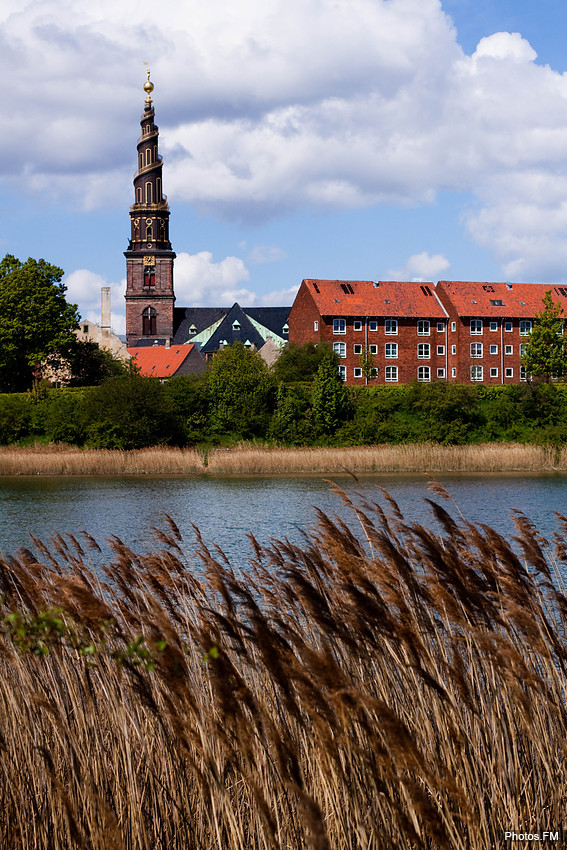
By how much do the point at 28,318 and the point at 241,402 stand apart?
16.9m

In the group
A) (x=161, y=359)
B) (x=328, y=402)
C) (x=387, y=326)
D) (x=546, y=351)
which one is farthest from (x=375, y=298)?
(x=161, y=359)

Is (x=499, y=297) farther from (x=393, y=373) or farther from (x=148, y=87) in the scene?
(x=148, y=87)

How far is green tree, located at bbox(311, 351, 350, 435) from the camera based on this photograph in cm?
5397

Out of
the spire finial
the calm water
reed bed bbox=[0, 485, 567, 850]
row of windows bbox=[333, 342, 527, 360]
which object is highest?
the spire finial

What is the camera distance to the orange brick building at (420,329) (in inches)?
2911

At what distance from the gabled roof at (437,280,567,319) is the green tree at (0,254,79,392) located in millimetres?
30936

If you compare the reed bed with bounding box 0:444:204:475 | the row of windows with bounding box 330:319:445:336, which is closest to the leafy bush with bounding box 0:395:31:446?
the reed bed with bounding box 0:444:204:475

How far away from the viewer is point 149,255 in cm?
10506

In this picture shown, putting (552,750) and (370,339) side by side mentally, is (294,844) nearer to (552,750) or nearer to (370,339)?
(552,750)

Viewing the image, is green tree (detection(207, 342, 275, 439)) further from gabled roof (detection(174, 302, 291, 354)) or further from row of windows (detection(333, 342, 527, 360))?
gabled roof (detection(174, 302, 291, 354))

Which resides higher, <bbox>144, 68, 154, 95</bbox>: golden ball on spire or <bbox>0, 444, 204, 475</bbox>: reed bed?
Result: <bbox>144, 68, 154, 95</bbox>: golden ball on spire

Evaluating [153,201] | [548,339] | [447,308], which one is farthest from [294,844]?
[153,201]

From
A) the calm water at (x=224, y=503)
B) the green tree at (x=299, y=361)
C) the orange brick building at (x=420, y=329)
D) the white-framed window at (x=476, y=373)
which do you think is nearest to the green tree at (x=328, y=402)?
the green tree at (x=299, y=361)

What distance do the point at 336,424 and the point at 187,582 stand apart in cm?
4821
